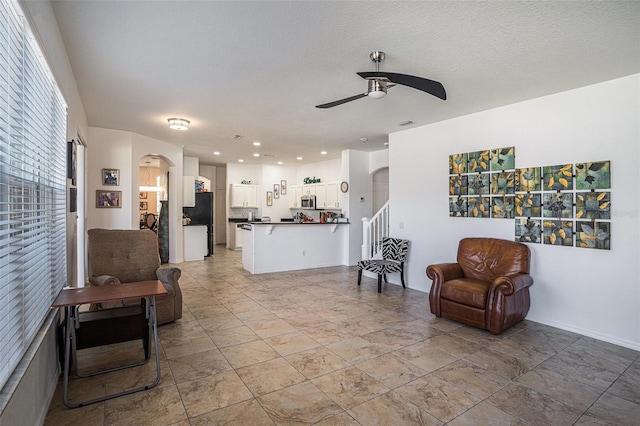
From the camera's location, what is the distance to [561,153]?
12.4 feet

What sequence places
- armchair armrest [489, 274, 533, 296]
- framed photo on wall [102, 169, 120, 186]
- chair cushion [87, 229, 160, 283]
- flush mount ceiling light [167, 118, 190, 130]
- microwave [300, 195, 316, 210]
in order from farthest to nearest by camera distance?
microwave [300, 195, 316, 210]
framed photo on wall [102, 169, 120, 186]
flush mount ceiling light [167, 118, 190, 130]
chair cushion [87, 229, 160, 283]
armchair armrest [489, 274, 533, 296]

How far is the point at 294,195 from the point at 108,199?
5628 millimetres

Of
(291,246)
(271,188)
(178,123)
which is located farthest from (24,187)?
(271,188)

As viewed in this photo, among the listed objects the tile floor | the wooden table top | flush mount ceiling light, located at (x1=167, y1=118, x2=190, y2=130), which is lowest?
the tile floor

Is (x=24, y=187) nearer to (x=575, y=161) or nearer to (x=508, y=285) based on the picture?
(x=508, y=285)

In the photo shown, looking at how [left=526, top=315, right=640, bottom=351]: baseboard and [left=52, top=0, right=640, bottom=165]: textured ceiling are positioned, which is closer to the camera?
[left=52, top=0, right=640, bottom=165]: textured ceiling

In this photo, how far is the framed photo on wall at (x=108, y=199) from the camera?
19.2 feet

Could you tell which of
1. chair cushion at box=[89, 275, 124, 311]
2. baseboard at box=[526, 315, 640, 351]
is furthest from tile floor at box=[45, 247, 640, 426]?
chair cushion at box=[89, 275, 124, 311]

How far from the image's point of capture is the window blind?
1.49m

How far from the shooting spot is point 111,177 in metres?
5.94

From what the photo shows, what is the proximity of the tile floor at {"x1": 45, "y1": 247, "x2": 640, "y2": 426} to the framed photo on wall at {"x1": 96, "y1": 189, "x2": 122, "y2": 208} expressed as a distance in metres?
3.01

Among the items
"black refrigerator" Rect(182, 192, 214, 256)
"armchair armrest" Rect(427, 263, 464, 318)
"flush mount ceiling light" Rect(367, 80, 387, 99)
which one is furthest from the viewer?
"black refrigerator" Rect(182, 192, 214, 256)

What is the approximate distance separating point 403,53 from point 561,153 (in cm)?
239

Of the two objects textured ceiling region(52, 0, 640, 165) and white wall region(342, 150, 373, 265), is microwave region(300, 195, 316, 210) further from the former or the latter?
textured ceiling region(52, 0, 640, 165)
